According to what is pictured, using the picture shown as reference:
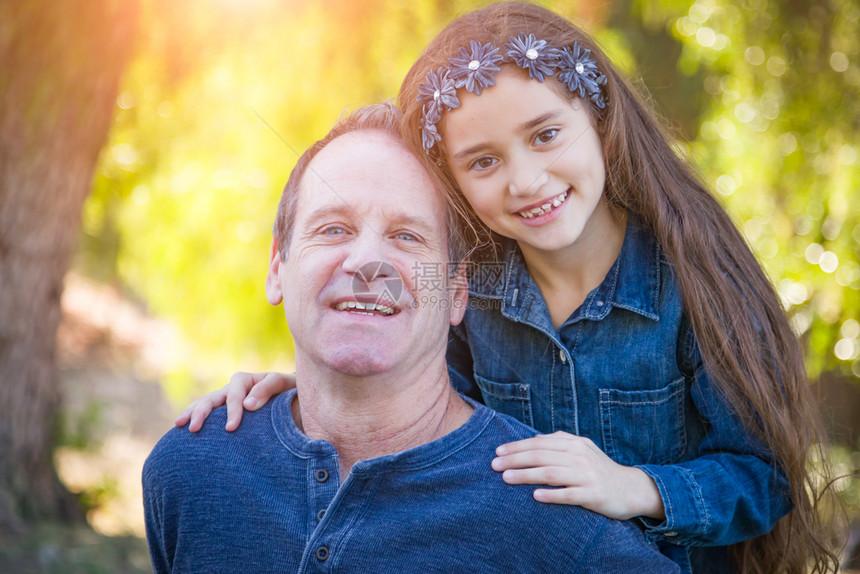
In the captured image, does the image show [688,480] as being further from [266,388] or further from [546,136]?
[266,388]

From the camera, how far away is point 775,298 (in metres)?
2.16

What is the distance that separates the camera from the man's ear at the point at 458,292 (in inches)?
79.7

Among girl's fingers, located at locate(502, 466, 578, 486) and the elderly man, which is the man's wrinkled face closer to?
the elderly man

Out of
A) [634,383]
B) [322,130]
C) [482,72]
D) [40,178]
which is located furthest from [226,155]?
[634,383]

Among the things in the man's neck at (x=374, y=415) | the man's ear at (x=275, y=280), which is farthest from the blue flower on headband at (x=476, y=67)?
the man's neck at (x=374, y=415)

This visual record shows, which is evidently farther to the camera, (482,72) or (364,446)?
(482,72)

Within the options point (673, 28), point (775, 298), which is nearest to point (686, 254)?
point (775, 298)

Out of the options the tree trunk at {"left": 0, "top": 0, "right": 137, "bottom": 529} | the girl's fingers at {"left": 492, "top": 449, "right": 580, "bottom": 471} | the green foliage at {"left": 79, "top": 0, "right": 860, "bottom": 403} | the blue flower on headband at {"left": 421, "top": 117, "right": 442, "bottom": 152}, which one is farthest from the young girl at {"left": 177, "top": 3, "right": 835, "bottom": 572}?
the tree trunk at {"left": 0, "top": 0, "right": 137, "bottom": 529}

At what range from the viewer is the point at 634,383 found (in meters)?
2.15

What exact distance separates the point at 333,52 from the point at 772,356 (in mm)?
3080

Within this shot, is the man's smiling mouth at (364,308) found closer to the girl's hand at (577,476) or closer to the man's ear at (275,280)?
the man's ear at (275,280)

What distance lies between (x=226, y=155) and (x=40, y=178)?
130cm

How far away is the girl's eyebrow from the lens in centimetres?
208

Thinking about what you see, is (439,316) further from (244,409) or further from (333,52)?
(333,52)
